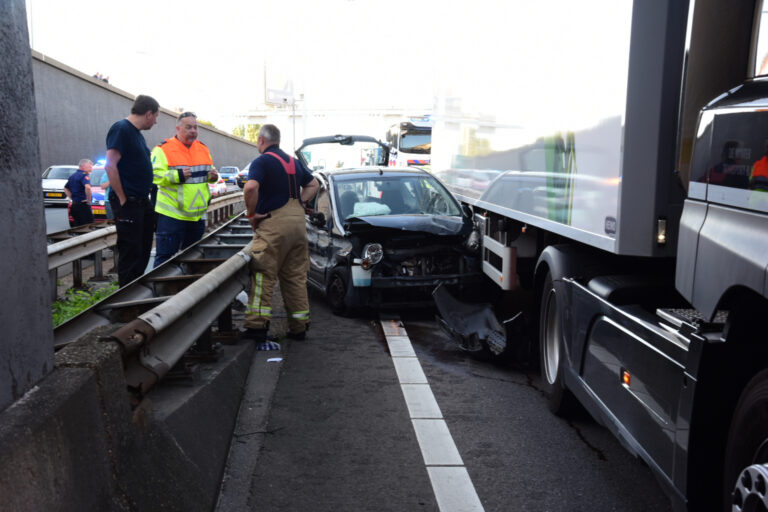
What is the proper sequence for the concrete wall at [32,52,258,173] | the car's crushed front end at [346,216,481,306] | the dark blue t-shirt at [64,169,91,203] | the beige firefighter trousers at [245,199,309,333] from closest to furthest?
the beige firefighter trousers at [245,199,309,333], the car's crushed front end at [346,216,481,306], the dark blue t-shirt at [64,169,91,203], the concrete wall at [32,52,258,173]

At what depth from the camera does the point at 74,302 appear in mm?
9211

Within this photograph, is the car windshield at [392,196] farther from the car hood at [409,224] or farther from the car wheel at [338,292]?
the car wheel at [338,292]

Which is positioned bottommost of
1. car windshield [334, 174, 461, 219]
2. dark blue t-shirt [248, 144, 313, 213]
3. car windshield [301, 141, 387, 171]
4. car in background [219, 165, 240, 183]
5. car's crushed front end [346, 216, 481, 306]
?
car in background [219, 165, 240, 183]

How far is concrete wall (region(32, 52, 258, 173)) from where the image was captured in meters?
31.9

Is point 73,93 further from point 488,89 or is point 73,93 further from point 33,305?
point 33,305

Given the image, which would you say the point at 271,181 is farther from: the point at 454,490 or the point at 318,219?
the point at 454,490

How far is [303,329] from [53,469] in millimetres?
5413

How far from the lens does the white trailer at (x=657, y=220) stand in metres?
2.89

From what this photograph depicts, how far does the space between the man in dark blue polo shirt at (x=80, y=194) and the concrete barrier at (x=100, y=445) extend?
12.9 meters

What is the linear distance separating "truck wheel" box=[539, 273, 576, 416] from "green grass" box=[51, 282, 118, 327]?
465cm

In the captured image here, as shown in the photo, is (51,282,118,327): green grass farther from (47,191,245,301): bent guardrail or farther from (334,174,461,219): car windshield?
(334,174,461,219): car windshield

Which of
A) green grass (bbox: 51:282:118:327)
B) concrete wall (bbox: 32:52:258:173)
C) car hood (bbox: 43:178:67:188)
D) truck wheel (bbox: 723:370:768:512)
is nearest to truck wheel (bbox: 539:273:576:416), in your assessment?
truck wheel (bbox: 723:370:768:512)

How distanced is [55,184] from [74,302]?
2153 cm

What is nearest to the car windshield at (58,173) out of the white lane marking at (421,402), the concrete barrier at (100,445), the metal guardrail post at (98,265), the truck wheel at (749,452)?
the metal guardrail post at (98,265)
